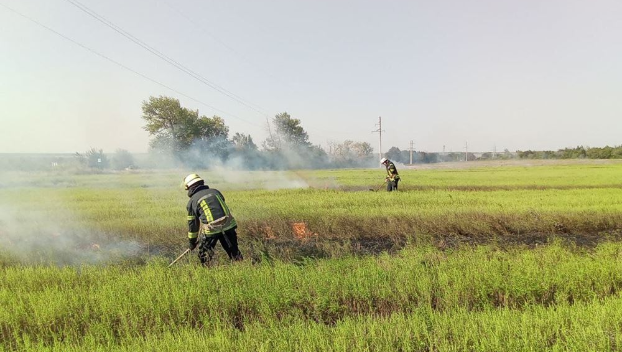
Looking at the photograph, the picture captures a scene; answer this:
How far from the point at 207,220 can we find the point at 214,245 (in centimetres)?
50

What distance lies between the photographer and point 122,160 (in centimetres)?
4203

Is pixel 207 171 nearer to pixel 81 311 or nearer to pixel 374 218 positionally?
pixel 374 218

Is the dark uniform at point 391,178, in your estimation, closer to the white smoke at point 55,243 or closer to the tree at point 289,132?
the white smoke at point 55,243

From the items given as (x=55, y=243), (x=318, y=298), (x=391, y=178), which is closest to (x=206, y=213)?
(x=318, y=298)

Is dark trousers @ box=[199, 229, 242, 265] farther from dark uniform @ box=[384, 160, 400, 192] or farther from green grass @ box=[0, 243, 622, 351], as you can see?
dark uniform @ box=[384, 160, 400, 192]

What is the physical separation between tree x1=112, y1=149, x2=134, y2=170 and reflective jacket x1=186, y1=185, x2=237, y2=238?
133ft

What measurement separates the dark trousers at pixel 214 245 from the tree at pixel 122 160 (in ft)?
133

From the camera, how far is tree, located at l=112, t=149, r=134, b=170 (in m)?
41.2

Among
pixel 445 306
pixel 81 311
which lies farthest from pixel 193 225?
pixel 445 306

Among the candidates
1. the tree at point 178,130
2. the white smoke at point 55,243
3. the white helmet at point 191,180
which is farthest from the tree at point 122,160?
the white helmet at point 191,180

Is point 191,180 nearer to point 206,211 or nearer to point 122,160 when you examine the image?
point 206,211

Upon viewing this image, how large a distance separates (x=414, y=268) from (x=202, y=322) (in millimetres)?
2828

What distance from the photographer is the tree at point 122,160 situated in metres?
41.2

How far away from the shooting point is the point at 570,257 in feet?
16.5
